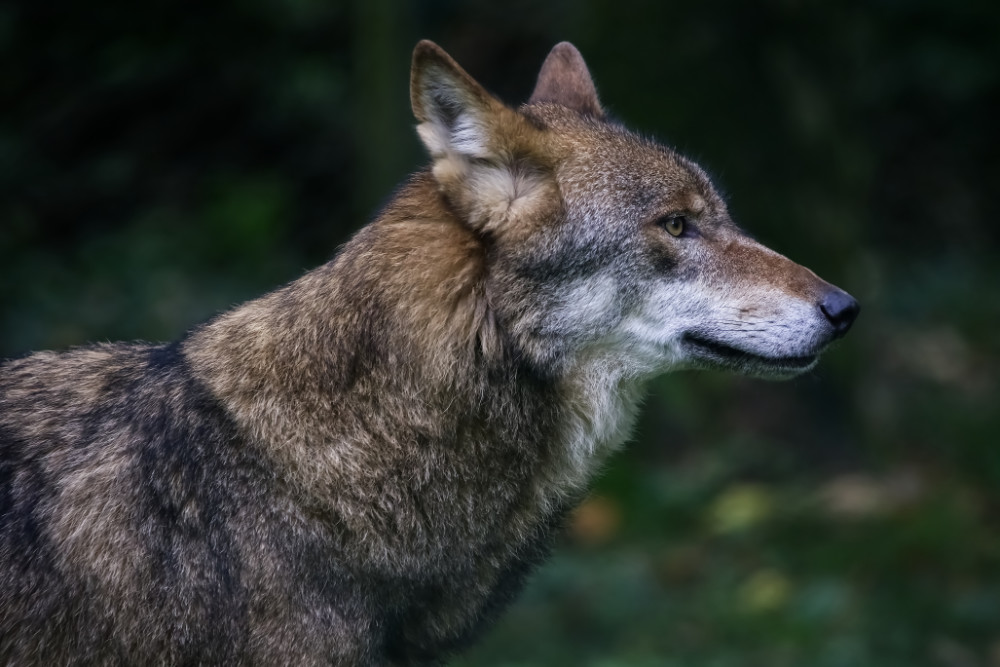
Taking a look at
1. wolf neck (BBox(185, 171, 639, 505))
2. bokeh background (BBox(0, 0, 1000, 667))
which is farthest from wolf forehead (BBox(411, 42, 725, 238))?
bokeh background (BBox(0, 0, 1000, 667))

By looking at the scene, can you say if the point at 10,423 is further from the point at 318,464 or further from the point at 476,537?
the point at 476,537

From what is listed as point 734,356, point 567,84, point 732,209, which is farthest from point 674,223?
point 567,84

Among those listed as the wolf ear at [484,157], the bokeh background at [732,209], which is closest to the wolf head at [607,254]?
the wolf ear at [484,157]

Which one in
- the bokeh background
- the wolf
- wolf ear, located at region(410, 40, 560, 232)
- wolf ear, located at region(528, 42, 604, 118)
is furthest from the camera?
the bokeh background

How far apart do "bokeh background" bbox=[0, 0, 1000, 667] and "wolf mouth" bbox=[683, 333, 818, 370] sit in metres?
0.72

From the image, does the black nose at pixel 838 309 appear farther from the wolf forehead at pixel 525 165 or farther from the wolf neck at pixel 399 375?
the wolf neck at pixel 399 375

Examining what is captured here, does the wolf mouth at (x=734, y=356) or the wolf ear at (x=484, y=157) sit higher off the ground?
the wolf ear at (x=484, y=157)

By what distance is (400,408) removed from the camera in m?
3.89

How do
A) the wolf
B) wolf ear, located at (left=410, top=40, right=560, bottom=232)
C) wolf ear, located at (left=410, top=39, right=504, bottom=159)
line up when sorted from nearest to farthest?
the wolf < wolf ear, located at (left=410, top=39, right=504, bottom=159) < wolf ear, located at (left=410, top=40, right=560, bottom=232)

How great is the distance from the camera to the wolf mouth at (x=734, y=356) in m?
4.12

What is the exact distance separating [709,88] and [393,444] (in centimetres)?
618

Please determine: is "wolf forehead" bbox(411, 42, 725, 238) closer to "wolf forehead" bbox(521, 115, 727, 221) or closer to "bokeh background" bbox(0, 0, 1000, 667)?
"wolf forehead" bbox(521, 115, 727, 221)

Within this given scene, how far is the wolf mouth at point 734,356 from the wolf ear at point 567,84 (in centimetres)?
105

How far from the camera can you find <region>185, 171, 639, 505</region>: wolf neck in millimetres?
3857
